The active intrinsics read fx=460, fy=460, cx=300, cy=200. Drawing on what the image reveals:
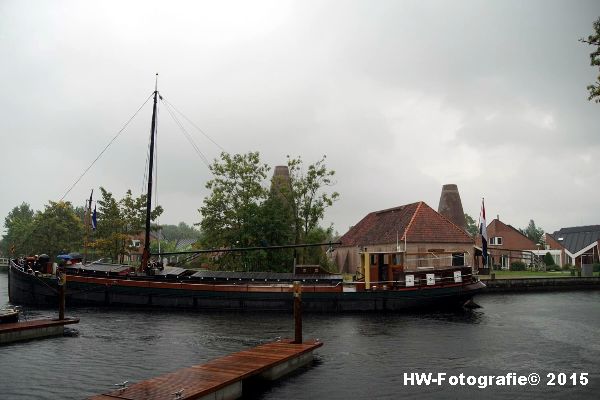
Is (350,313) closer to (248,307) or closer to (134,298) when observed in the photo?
(248,307)

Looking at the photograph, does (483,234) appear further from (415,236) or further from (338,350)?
(338,350)

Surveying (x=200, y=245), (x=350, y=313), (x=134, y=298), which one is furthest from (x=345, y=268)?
(x=134, y=298)

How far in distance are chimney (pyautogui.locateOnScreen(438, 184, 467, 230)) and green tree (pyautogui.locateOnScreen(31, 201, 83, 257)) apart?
58912mm

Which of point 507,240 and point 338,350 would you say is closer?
point 338,350

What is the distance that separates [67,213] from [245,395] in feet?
240

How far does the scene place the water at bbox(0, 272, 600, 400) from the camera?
13.0 m

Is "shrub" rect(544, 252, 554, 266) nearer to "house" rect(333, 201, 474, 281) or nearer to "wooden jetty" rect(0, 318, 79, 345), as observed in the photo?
"house" rect(333, 201, 474, 281)

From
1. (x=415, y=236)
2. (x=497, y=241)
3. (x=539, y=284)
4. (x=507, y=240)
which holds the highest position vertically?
(x=415, y=236)

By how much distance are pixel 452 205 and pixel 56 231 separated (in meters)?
63.8

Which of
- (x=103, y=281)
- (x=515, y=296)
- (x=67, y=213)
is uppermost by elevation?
(x=67, y=213)

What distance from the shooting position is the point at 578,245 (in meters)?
76.5

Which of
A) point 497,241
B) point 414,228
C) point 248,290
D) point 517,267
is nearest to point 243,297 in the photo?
point 248,290

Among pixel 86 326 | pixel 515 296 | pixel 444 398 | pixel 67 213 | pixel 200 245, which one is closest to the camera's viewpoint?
pixel 444 398

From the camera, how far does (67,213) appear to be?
75500mm
